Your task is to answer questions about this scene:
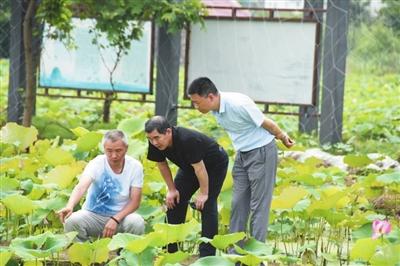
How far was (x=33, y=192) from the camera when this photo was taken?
6.72 m

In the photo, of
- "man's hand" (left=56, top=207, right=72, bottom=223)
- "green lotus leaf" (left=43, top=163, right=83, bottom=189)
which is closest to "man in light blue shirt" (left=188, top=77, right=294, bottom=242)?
"man's hand" (left=56, top=207, right=72, bottom=223)

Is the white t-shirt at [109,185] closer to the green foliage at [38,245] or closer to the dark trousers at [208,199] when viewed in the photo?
the dark trousers at [208,199]

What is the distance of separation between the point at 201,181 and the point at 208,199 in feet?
0.60

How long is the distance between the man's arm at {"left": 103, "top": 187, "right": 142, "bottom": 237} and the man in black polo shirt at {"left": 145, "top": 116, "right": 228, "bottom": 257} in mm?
177

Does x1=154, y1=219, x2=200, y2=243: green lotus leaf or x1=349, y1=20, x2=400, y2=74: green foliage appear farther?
x1=349, y1=20, x2=400, y2=74: green foliage

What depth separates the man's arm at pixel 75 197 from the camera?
6020mm

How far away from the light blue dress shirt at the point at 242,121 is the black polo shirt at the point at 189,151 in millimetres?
124

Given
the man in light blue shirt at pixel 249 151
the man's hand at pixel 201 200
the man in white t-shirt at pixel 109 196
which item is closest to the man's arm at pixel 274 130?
the man in light blue shirt at pixel 249 151

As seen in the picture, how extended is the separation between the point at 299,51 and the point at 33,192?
14.1 ft

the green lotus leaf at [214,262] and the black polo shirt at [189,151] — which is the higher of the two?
the black polo shirt at [189,151]

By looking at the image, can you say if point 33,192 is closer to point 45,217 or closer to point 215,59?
point 45,217

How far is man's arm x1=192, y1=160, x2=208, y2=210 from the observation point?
5.96m

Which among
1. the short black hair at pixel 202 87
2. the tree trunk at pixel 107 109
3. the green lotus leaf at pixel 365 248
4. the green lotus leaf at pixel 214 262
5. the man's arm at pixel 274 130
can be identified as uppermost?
the short black hair at pixel 202 87

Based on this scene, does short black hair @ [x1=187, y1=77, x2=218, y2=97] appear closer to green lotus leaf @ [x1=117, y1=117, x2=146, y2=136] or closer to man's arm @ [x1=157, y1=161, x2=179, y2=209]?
man's arm @ [x1=157, y1=161, x2=179, y2=209]
